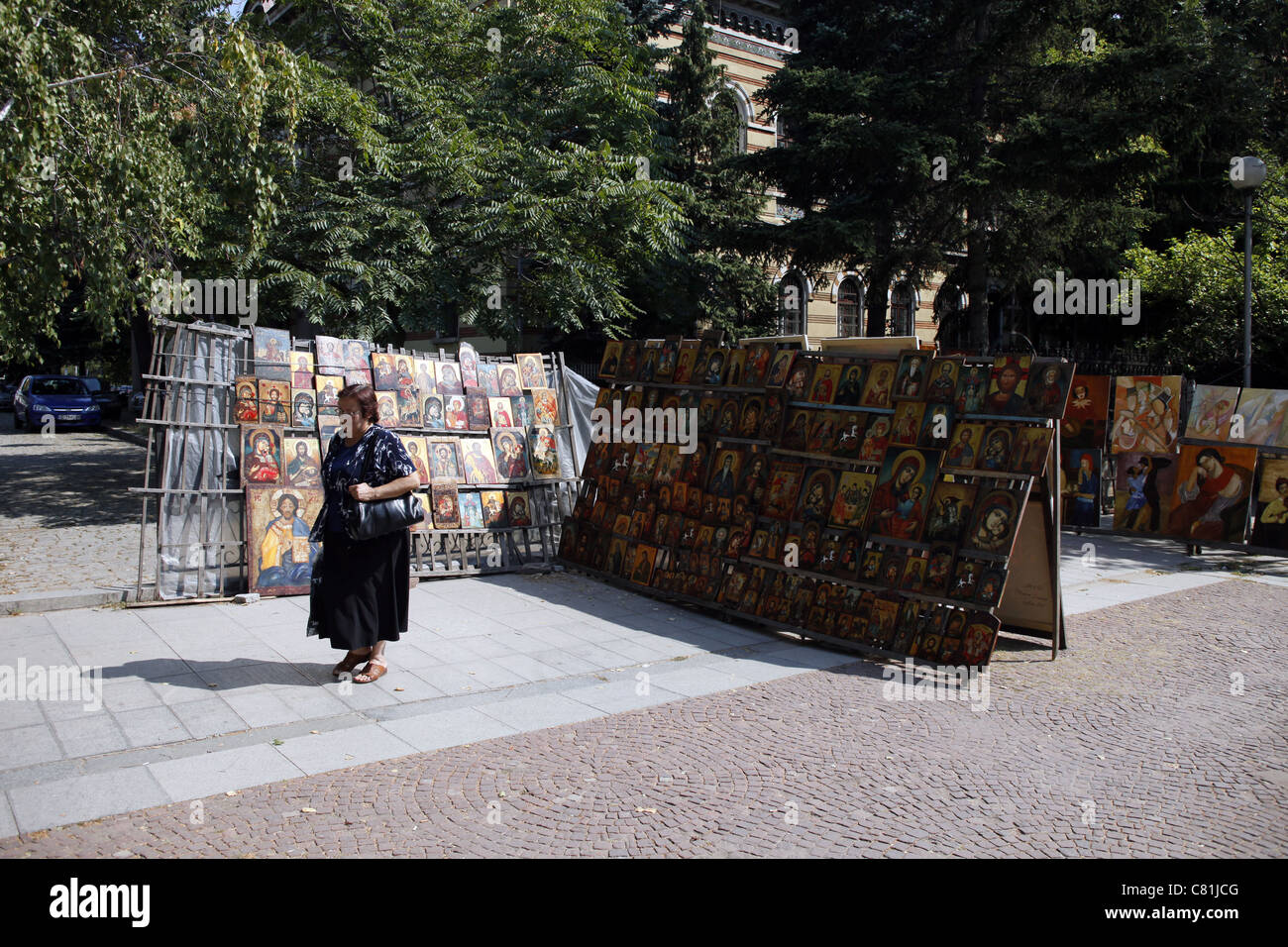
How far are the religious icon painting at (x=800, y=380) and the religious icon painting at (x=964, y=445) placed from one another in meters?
1.61

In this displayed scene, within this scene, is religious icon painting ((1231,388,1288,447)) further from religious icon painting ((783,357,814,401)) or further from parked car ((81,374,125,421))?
parked car ((81,374,125,421))

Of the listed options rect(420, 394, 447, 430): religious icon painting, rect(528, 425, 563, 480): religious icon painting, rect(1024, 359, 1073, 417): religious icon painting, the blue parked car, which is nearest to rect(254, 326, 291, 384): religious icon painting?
rect(420, 394, 447, 430): religious icon painting

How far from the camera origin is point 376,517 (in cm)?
630

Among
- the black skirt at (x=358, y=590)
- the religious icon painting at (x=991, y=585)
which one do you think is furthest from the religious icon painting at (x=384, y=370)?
the religious icon painting at (x=991, y=585)

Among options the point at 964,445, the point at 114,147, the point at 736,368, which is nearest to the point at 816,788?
the point at 964,445

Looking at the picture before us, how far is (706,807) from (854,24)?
2085 centimetres

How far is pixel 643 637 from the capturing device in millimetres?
8359

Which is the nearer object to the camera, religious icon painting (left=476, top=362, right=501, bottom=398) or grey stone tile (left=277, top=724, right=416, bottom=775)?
grey stone tile (left=277, top=724, right=416, bottom=775)

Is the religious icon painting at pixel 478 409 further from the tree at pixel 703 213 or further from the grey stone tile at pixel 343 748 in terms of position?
the tree at pixel 703 213

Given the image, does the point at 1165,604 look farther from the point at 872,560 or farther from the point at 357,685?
the point at 357,685

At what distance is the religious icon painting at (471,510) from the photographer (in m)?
10.3

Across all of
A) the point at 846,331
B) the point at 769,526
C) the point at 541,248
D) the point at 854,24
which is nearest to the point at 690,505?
the point at 769,526

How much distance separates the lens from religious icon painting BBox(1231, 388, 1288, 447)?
12.4 meters

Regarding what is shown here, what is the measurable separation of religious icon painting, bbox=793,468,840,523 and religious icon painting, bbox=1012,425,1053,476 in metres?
1.62
